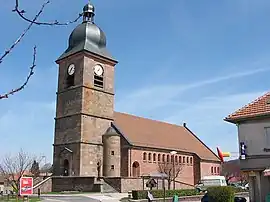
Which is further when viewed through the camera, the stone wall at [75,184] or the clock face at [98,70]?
the clock face at [98,70]

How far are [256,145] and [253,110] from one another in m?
2.58

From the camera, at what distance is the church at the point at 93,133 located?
48188 millimetres

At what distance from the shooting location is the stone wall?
4447 cm

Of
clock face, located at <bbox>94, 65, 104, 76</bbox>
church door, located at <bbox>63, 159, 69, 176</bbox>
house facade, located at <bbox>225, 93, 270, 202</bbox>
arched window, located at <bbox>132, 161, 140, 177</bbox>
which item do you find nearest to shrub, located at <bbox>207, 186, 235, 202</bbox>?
house facade, located at <bbox>225, 93, 270, 202</bbox>

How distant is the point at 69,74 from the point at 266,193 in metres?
35.7

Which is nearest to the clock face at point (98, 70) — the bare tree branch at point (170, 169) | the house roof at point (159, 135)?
the house roof at point (159, 135)

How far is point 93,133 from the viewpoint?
5012 centimetres

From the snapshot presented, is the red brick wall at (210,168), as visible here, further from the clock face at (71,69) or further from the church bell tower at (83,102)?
the clock face at (71,69)

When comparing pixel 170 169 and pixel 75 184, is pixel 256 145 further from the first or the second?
pixel 170 169

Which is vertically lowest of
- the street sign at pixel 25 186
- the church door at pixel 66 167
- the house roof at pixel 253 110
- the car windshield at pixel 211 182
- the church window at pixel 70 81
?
the car windshield at pixel 211 182

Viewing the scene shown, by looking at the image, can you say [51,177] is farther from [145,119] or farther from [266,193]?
[266,193]

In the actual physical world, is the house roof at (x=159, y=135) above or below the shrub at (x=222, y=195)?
above

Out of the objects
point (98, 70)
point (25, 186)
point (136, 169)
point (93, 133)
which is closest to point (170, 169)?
point (136, 169)

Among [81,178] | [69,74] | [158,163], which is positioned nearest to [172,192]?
[81,178]
